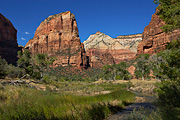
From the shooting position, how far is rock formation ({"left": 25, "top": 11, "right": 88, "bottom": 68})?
13912 centimetres

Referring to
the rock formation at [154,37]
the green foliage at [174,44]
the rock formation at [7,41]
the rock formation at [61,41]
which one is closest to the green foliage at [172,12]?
the green foliage at [174,44]

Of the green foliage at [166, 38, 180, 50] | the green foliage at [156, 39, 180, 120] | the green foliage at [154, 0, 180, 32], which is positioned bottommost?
the green foliage at [156, 39, 180, 120]

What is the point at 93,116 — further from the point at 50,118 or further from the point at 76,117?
the point at 50,118

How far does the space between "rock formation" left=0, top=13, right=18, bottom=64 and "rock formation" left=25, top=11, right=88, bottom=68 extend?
26.7 meters

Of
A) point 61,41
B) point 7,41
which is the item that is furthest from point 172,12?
point 7,41

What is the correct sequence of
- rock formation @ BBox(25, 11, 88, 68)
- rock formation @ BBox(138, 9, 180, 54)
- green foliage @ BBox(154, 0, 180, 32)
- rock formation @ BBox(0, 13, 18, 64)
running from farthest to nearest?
1. rock formation @ BBox(25, 11, 88, 68)
2. rock formation @ BBox(0, 13, 18, 64)
3. rock formation @ BBox(138, 9, 180, 54)
4. green foliage @ BBox(154, 0, 180, 32)

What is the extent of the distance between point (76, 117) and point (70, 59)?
13285 centimetres

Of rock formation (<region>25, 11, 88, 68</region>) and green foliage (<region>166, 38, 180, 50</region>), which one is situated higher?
rock formation (<region>25, 11, 88, 68</region>)

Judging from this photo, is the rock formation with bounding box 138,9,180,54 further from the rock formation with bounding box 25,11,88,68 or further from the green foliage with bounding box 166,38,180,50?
the green foliage with bounding box 166,38,180,50

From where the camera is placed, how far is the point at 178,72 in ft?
17.0

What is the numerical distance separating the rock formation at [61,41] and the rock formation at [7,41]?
26661 millimetres

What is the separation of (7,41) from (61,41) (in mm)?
57842

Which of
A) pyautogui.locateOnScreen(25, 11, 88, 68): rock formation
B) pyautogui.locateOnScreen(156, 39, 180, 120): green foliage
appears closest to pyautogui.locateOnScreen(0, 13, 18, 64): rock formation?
pyautogui.locateOnScreen(25, 11, 88, 68): rock formation

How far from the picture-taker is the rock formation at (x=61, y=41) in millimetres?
139125
